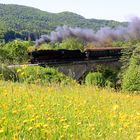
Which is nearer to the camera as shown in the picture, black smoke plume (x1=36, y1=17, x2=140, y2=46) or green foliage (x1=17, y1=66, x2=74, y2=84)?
green foliage (x1=17, y1=66, x2=74, y2=84)

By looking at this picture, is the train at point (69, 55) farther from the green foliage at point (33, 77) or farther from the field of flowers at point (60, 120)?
the field of flowers at point (60, 120)

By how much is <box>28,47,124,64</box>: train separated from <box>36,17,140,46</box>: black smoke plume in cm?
1432

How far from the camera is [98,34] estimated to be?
89375mm

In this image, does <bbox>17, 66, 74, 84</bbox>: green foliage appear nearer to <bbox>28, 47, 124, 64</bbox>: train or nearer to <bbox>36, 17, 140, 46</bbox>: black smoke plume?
<bbox>28, 47, 124, 64</bbox>: train

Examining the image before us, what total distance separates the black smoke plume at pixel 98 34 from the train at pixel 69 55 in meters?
14.3

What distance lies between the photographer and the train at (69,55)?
43719 mm

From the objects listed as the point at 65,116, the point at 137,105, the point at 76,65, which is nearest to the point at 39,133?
the point at 65,116

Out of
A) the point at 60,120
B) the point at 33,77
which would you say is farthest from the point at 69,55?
the point at 60,120

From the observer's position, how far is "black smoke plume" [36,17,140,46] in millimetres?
78688

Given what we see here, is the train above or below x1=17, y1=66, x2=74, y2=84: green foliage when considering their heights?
below

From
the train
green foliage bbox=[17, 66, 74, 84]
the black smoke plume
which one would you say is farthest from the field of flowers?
the black smoke plume

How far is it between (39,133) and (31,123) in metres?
0.41

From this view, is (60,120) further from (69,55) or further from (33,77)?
(69,55)

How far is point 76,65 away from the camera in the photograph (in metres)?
50.6
